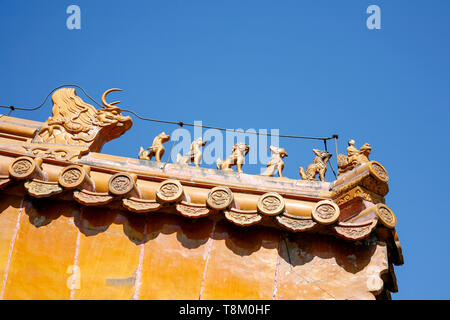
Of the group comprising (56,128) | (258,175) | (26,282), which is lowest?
(26,282)

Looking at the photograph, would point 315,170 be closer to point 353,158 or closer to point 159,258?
point 353,158

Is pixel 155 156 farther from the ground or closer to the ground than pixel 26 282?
farther from the ground

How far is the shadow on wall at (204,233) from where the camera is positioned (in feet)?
43.2

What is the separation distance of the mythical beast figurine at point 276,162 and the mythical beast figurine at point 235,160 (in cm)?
52

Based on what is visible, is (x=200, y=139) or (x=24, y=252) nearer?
(x=24, y=252)

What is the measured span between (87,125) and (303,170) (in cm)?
433

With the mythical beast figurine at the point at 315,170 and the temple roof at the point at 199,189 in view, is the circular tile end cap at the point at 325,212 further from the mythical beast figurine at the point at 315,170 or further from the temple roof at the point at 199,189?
the mythical beast figurine at the point at 315,170

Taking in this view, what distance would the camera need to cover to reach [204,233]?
13367 mm

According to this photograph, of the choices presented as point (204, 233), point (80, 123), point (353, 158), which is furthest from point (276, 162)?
point (80, 123)

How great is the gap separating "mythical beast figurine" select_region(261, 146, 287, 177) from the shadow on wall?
5.60 ft

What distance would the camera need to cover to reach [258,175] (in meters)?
14.1

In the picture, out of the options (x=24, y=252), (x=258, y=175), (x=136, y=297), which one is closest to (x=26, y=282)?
(x=24, y=252)
